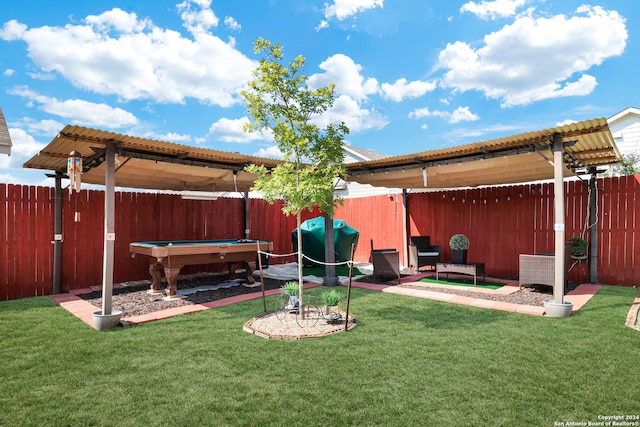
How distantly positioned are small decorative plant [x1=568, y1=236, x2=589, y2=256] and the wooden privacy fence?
1.89ft

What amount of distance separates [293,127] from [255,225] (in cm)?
650

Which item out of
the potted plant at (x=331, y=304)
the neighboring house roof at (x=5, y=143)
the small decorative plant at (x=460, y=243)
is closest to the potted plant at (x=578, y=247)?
the small decorative plant at (x=460, y=243)

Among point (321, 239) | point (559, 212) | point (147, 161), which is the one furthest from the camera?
point (321, 239)

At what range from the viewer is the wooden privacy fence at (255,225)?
7047 mm

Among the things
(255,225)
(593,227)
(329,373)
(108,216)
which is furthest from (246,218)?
(593,227)

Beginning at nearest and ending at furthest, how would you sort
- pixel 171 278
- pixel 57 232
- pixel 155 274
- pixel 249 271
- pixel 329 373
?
pixel 329 373 < pixel 171 278 < pixel 155 274 < pixel 57 232 < pixel 249 271

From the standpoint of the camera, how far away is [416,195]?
35.2 feet

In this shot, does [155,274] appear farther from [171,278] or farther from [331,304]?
[331,304]

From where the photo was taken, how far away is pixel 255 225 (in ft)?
36.3

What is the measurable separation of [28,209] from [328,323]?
659cm

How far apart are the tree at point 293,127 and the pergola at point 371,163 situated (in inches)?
64.0

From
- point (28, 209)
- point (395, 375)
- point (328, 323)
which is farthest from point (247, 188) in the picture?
point (395, 375)

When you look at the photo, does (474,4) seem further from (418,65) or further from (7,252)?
(7,252)

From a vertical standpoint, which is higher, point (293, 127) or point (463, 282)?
point (293, 127)
